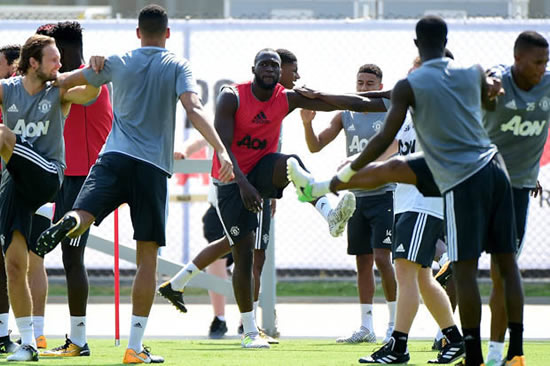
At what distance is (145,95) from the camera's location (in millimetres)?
6797

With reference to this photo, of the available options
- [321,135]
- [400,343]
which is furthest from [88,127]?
[400,343]

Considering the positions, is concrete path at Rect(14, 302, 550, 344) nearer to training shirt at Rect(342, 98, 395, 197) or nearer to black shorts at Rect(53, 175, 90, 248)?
training shirt at Rect(342, 98, 395, 197)

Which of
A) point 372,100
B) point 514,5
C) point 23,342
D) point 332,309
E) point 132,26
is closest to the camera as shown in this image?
point 23,342

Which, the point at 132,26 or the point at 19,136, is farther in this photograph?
the point at 132,26

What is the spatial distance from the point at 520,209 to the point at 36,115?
10.4 ft

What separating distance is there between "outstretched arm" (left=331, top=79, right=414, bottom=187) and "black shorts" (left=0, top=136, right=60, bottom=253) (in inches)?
82.9

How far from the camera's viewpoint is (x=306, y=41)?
12734 millimetres

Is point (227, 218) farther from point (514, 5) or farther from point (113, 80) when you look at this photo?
point (514, 5)

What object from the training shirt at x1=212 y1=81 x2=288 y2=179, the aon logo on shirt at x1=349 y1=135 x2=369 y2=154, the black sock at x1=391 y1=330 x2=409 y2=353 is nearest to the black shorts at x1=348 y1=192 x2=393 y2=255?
the aon logo on shirt at x1=349 y1=135 x2=369 y2=154

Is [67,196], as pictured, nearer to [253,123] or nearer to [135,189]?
[135,189]

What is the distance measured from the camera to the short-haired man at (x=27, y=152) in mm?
6750

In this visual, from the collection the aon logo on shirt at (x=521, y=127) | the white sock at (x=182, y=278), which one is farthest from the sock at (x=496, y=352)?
the white sock at (x=182, y=278)

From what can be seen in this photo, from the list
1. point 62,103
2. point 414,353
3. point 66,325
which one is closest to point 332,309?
point 66,325

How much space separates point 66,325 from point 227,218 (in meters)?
3.12
